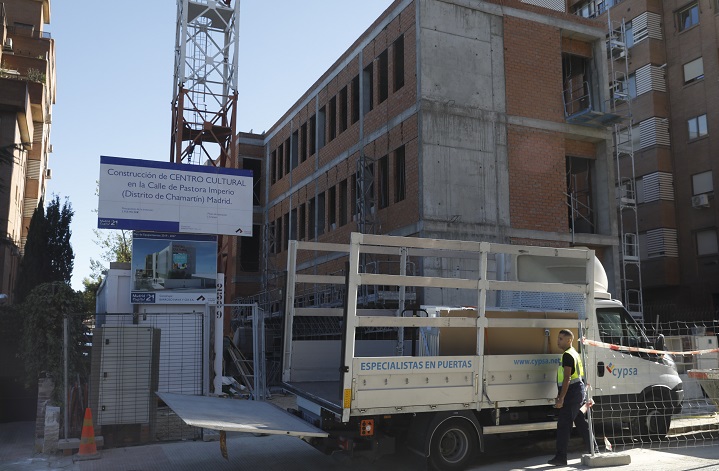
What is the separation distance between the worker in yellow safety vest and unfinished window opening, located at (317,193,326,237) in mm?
20015

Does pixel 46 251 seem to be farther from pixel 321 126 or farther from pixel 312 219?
pixel 321 126

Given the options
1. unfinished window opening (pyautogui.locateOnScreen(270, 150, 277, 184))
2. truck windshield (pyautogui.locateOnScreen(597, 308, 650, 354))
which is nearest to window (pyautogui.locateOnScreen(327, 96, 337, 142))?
unfinished window opening (pyautogui.locateOnScreen(270, 150, 277, 184))

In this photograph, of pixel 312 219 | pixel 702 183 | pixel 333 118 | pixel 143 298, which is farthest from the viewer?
pixel 702 183

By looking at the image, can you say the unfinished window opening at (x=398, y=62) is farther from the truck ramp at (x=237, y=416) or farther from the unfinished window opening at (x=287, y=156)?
the truck ramp at (x=237, y=416)

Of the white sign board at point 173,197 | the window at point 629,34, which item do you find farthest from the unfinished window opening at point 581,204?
the window at point 629,34

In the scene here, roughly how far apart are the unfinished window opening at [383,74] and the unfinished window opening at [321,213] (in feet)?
20.4

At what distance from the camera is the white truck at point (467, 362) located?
793 cm

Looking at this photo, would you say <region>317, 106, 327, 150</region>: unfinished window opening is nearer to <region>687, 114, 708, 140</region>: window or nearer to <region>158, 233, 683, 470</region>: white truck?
<region>687, 114, 708, 140</region>: window

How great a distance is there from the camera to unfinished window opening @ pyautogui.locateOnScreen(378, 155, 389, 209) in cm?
2294

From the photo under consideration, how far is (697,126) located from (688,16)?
18.7 ft

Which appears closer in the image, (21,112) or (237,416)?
(237,416)

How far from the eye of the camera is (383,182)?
23375mm

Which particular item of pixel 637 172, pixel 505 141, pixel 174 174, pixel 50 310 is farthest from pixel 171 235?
pixel 637 172

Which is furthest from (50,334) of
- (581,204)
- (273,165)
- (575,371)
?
(273,165)
